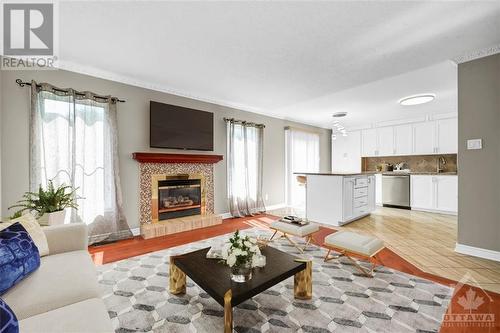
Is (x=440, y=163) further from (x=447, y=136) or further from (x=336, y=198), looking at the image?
(x=336, y=198)

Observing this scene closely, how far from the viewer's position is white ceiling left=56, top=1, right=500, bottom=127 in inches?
86.4

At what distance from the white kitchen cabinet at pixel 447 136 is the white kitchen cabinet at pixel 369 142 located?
1.58m

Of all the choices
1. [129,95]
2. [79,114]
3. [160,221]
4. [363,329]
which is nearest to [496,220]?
[363,329]

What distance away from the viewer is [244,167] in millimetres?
5500

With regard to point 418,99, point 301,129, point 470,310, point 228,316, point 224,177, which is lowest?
point 470,310

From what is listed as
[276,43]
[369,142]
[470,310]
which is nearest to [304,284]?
[470,310]

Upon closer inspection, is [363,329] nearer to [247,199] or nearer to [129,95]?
[247,199]

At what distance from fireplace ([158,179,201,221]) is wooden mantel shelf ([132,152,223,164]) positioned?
0.42 metres

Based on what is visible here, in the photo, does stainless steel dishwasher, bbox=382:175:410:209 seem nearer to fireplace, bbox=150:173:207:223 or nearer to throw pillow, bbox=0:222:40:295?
fireplace, bbox=150:173:207:223

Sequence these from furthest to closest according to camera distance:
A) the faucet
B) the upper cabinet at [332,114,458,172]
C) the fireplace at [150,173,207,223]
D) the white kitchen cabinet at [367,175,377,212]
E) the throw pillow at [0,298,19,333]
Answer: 1. the faucet
2. the upper cabinet at [332,114,458,172]
3. the white kitchen cabinet at [367,175,377,212]
4. the fireplace at [150,173,207,223]
5. the throw pillow at [0,298,19,333]

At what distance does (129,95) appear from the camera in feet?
12.8

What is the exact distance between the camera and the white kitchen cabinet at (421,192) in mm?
5890

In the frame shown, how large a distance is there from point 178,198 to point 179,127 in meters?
1.43

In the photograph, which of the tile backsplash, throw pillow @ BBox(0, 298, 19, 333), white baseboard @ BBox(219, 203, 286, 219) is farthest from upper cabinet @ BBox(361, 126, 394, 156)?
throw pillow @ BBox(0, 298, 19, 333)
